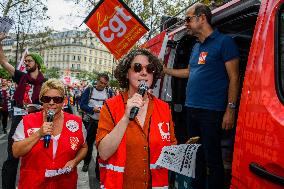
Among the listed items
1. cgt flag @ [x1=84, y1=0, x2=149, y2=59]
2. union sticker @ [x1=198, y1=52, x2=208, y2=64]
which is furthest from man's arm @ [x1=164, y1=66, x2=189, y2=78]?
cgt flag @ [x1=84, y1=0, x2=149, y2=59]

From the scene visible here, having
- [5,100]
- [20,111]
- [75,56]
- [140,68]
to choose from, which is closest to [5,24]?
[20,111]

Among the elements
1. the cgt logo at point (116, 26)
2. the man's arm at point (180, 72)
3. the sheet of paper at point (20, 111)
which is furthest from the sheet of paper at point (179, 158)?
the cgt logo at point (116, 26)

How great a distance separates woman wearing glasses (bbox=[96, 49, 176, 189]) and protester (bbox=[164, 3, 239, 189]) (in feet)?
2.30

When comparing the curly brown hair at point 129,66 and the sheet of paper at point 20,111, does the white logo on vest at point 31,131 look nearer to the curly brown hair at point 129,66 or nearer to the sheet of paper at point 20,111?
the curly brown hair at point 129,66

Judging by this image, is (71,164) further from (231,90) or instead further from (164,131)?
(231,90)

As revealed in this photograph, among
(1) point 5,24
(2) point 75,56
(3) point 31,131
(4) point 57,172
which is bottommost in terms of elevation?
(4) point 57,172

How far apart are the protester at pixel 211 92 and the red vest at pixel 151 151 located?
74 centimetres

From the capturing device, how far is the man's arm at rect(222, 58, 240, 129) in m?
2.82

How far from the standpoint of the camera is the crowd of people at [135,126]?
86.1 inches

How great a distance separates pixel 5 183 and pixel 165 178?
2.56m

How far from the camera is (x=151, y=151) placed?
7.29 ft

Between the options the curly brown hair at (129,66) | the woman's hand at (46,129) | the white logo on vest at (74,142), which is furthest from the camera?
the white logo on vest at (74,142)

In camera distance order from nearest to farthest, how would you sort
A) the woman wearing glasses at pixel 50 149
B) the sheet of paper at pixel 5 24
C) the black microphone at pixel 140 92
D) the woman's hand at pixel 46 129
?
the black microphone at pixel 140 92
the woman's hand at pixel 46 129
the woman wearing glasses at pixel 50 149
the sheet of paper at pixel 5 24

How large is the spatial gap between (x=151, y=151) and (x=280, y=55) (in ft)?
2.98
